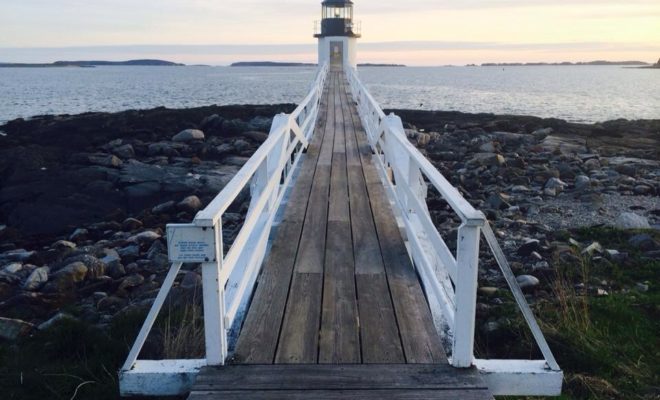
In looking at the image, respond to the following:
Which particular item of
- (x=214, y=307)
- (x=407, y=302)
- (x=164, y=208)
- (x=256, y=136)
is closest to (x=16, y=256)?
(x=164, y=208)

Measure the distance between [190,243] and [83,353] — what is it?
310 cm

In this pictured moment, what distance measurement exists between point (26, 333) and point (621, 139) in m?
22.9

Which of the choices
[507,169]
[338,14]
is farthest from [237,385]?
[338,14]

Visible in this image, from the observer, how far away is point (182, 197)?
14.1 m

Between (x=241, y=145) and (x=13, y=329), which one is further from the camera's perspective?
(x=241, y=145)

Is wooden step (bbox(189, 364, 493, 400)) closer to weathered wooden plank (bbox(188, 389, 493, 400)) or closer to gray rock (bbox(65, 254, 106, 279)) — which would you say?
weathered wooden plank (bbox(188, 389, 493, 400))

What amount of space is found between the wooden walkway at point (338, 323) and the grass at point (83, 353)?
38.8 inches

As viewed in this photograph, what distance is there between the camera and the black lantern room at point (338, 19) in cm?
3553

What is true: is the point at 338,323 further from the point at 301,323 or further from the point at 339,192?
the point at 339,192

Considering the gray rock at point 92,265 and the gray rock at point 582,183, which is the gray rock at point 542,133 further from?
the gray rock at point 92,265

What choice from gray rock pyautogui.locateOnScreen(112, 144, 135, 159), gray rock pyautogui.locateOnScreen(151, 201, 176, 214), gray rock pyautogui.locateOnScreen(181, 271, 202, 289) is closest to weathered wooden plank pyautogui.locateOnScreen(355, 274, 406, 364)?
gray rock pyautogui.locateOnScreen(181, 271, 202, 289)

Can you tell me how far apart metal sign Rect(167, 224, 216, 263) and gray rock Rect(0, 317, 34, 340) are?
13.1ft

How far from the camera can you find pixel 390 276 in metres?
4.95

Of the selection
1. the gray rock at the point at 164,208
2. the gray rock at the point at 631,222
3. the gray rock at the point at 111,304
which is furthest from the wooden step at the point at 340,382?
the gray rock at the point at 164,208
